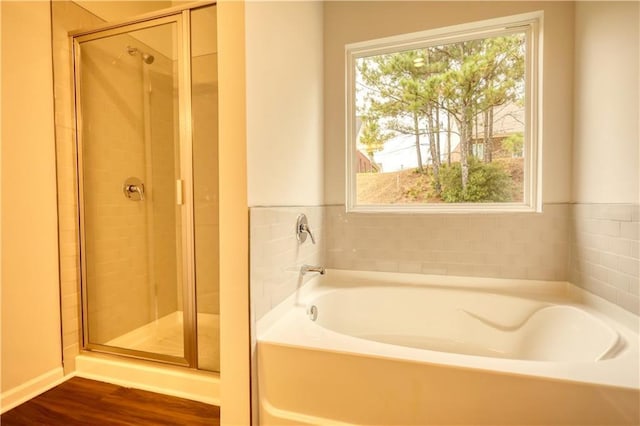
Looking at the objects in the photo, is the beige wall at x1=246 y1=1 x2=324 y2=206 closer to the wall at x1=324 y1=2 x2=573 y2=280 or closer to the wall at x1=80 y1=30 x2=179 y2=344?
the wall at x1=324 y1=2 x2=573 y2=280

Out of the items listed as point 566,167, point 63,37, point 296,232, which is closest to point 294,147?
point 296,232

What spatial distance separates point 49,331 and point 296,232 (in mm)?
1492

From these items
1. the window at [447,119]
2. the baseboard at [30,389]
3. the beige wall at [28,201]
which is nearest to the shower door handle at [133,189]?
the beige wall at [28,201]

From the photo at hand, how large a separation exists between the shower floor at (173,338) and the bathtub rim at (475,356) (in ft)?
1.59

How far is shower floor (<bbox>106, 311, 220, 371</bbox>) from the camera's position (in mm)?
1632

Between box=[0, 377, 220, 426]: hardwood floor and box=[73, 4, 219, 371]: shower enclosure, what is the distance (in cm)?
A: 19

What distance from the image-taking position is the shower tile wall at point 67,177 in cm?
170

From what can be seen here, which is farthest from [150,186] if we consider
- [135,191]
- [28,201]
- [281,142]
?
[281,142]

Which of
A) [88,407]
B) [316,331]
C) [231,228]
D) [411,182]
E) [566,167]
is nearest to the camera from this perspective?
[231,228]

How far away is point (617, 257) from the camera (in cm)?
137

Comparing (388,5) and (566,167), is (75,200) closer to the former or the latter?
(388,5)

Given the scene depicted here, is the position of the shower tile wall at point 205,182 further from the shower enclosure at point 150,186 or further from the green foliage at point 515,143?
the green foliage at point 515,143

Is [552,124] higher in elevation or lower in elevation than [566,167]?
higher

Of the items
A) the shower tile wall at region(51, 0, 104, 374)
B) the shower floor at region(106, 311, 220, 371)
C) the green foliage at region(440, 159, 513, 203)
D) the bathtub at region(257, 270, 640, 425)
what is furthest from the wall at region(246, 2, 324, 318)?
the shower tile wall at region(51, 0, 104, 374)
